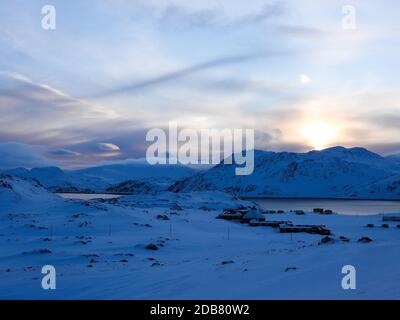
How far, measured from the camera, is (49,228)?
42844mm

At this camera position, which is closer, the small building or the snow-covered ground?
the snow-covered ground

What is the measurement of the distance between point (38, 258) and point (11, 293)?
1016cm

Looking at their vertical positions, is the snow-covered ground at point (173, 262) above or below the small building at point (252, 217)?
below

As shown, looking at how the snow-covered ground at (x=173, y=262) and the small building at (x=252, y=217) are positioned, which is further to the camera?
the small building at (x=252, y=217)

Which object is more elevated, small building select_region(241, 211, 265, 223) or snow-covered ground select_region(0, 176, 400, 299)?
small building select_region(241, 211, 265, 223)

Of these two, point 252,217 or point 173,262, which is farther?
point 252,217

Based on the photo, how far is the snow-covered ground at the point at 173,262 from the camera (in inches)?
659

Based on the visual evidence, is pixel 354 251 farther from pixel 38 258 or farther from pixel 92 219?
pixel 92 219

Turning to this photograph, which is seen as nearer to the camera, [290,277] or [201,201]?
[290,277]

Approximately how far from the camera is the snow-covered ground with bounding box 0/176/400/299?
54.9 ft

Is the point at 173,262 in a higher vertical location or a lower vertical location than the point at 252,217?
lower

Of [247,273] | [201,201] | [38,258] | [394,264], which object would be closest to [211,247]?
[38,258]

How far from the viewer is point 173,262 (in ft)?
89.2

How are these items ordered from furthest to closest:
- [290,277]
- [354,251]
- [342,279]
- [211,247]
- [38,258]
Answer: [211,247] < [38,258] < [354,251] < [290,277] < [342,279]
